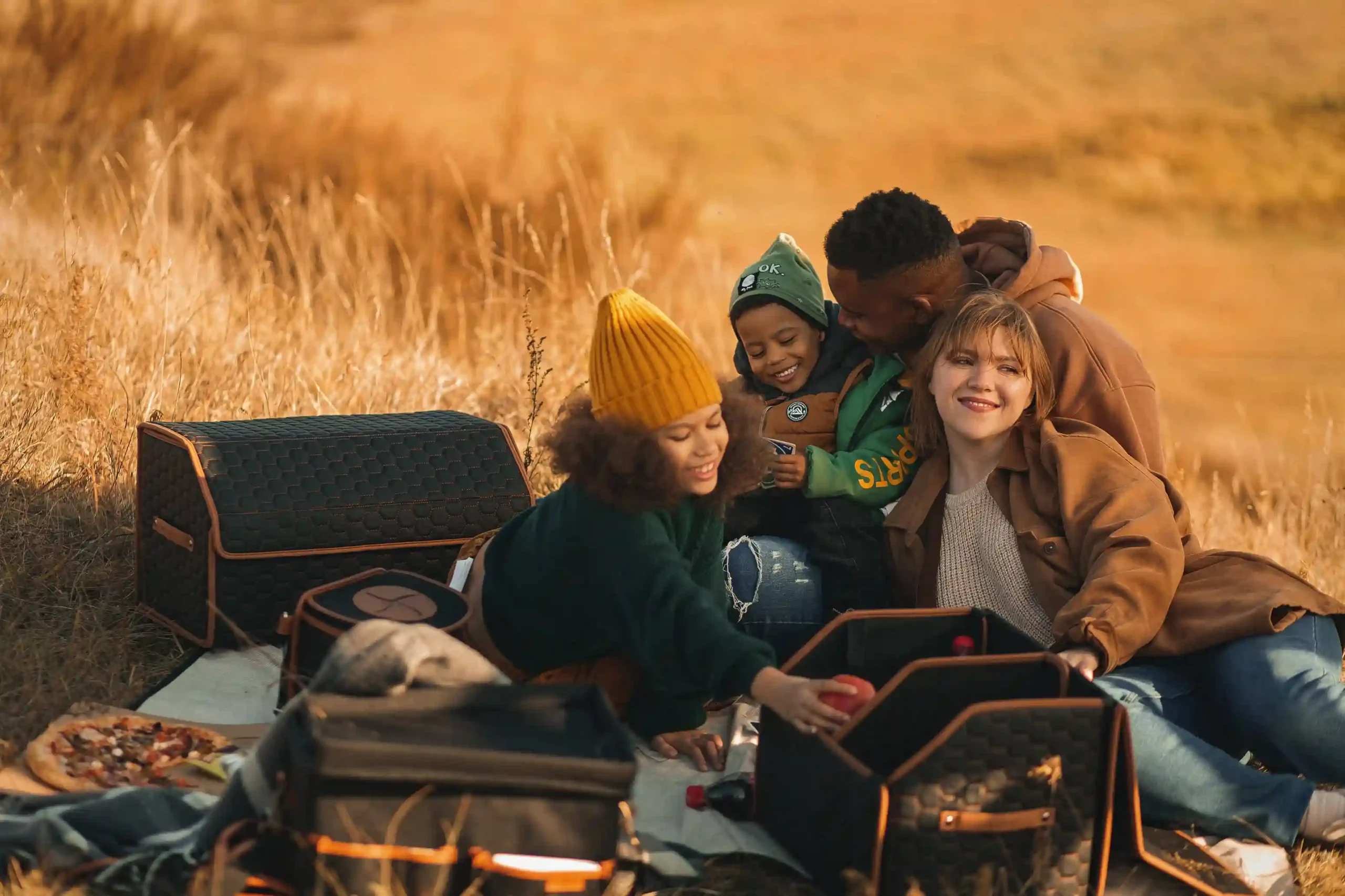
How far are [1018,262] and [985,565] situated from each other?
0.90 metres

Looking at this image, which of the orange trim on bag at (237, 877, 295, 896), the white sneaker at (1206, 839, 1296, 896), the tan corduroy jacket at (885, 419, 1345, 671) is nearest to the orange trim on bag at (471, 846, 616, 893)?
the orange trim on bag at (237, 877, 295, 896)

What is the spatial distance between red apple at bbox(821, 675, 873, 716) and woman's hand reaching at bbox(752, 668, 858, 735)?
5 cm

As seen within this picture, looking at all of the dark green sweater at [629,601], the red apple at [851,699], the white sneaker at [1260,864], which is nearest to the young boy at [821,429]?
the dark green sweater at [629,601]

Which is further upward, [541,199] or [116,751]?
[541,199]

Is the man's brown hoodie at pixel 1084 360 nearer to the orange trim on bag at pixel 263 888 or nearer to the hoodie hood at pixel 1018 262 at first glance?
the hoodie hood at pixel 1018 262

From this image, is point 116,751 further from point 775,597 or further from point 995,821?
point 995,821

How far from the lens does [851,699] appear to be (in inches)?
123

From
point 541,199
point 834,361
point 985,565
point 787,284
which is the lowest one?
point 985,565

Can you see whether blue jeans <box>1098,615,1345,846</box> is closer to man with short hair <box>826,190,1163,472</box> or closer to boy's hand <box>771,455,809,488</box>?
man with short hair <box>826,190,1163,472</box>

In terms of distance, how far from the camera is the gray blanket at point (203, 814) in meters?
2.72

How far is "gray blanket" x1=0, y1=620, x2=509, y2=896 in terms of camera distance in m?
2.72

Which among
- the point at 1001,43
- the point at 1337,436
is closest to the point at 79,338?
the point at 1337,436

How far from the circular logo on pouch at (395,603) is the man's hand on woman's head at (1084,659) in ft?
4.94

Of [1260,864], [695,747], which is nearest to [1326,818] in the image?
[1260,864]
